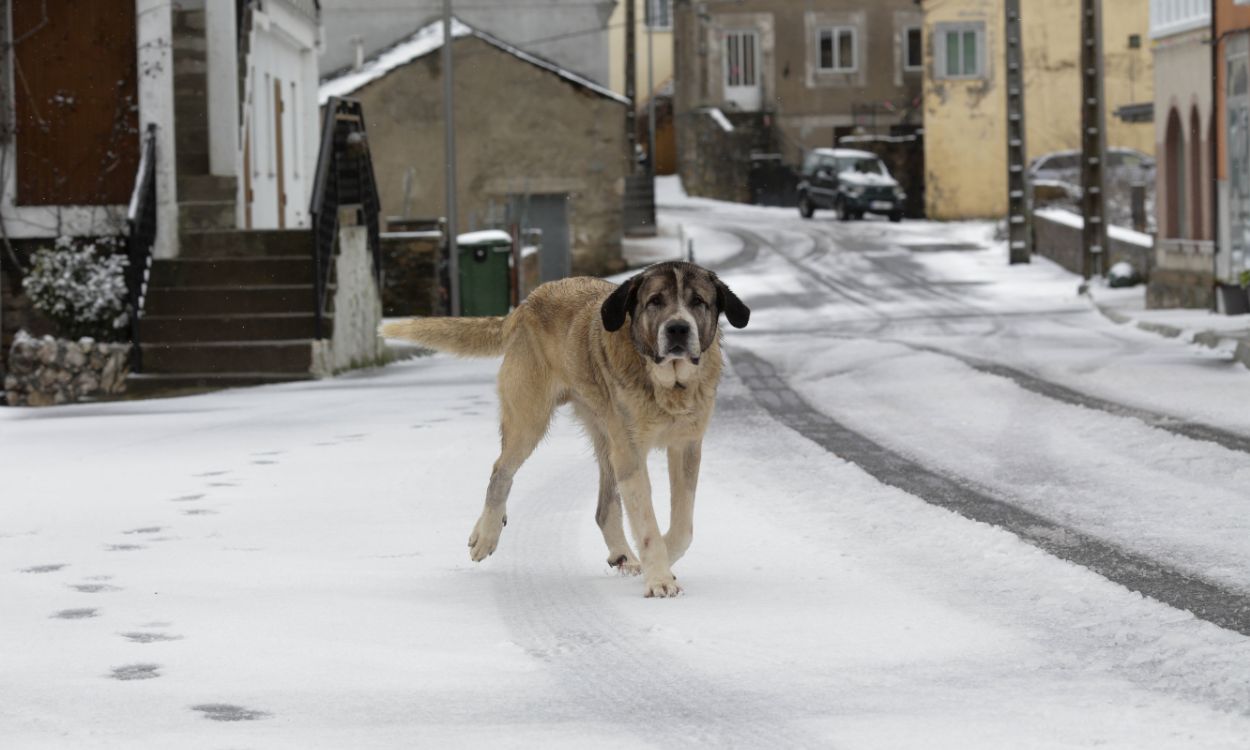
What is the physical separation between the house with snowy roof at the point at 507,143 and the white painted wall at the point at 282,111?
15.7 meters

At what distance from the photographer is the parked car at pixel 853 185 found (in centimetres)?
5762

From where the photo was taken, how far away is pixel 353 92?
4603 centimetres

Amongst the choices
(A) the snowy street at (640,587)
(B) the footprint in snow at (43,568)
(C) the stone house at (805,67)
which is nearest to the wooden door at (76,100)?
(A) the snowy street at (640,587)

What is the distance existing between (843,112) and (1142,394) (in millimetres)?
55374

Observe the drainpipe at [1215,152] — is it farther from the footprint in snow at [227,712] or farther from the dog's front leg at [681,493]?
the footprint in snow at [227,712]

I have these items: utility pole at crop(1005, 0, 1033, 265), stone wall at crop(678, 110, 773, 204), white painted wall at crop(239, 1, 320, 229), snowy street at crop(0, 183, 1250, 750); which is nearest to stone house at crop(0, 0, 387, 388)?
white painted wall at crop(239, 1, 320, 229)

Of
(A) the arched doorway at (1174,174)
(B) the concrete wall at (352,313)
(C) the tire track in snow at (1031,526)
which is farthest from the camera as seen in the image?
(A) the arched doorway at (1174,174)

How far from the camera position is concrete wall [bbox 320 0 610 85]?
48.8 m

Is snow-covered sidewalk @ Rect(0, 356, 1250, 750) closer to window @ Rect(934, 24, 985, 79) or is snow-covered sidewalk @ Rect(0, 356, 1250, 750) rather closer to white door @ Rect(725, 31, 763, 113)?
window @ Rect(934, 24, 985, 79)

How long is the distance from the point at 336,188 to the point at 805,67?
50269mm

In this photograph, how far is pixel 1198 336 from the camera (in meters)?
21.6

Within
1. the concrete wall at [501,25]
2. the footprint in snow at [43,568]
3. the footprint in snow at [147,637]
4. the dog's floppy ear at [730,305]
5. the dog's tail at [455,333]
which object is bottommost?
the footprint in snow at [147,637]

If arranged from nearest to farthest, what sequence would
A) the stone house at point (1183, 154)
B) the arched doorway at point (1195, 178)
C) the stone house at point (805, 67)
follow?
the stone house at point (1183, 154) < the arched doorway at point (1195, 178) < the stone house at point (805, 67)

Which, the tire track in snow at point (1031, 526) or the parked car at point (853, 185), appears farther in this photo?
the parked car at point (853, 185)
